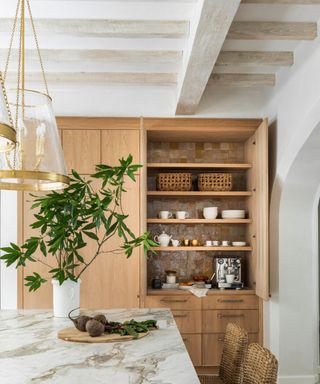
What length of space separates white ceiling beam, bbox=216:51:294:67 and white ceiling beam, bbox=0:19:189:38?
2.03 ft

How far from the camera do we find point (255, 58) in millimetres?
3949

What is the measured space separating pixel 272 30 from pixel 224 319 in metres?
2.66

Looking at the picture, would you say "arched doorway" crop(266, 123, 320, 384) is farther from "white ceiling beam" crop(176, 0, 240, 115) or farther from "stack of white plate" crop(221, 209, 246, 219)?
"white ceiling beam" crop(176, 0, 240, 115)

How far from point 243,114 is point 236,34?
6.21 ft

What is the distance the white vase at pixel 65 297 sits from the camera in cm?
324

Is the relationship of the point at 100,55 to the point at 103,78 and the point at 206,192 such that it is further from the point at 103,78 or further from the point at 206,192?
the point at 206,192

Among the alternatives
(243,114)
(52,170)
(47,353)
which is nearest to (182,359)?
(47,353)

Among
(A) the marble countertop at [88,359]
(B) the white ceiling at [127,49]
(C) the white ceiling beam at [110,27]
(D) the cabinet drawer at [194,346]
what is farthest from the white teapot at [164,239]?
(C) the white ceiling beam at [110,27]

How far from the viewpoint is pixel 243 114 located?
17.0 feet

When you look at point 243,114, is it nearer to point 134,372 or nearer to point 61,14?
point 61,14

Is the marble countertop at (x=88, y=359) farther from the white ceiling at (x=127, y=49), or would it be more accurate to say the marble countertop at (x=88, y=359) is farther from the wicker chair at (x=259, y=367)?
the white ceiling at (x=127, y=49)

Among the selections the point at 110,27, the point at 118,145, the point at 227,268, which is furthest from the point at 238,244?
the point at 110,27

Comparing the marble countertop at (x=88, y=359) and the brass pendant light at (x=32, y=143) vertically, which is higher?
the brass pendant light at (x=32, y=143)

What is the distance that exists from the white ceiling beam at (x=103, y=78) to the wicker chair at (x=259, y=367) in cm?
271
